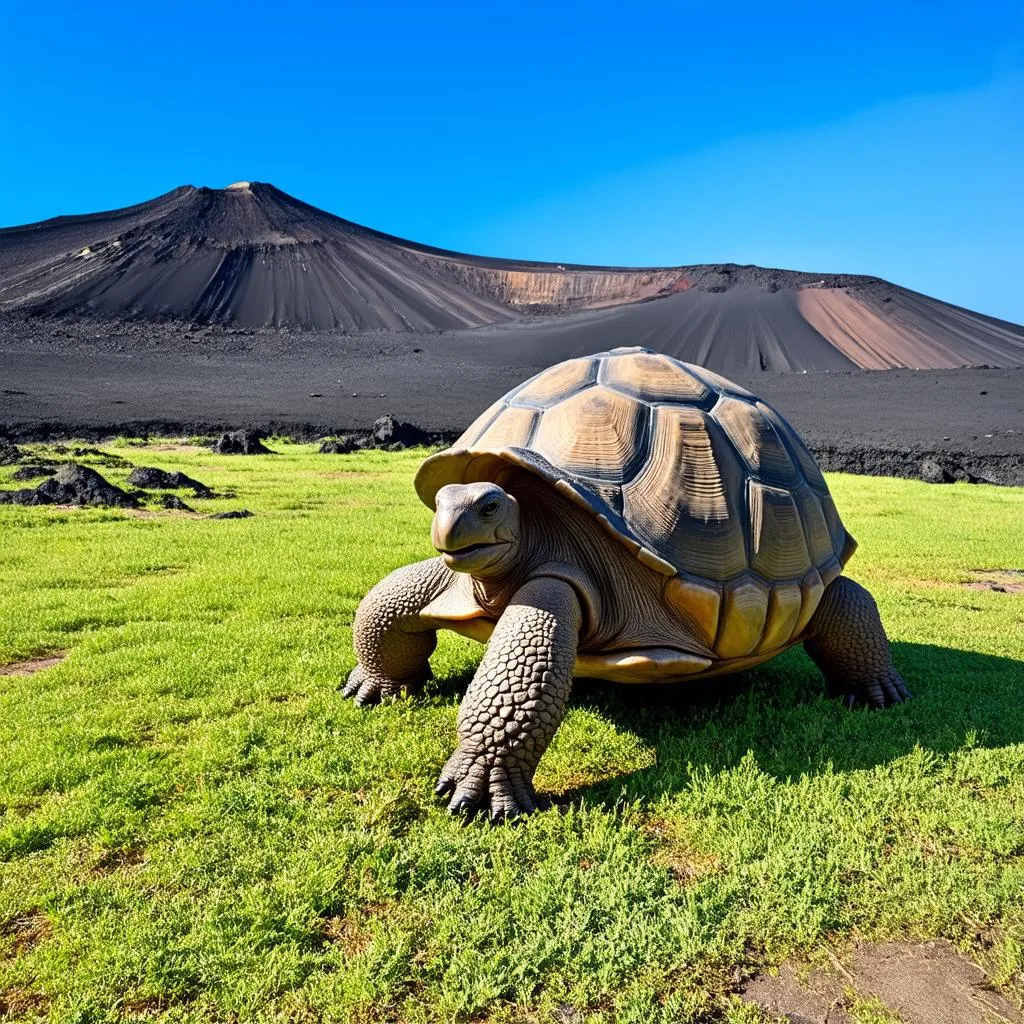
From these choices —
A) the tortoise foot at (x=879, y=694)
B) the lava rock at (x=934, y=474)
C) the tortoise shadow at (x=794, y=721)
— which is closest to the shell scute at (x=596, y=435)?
the tortoise shadow at (x=794, y=721)

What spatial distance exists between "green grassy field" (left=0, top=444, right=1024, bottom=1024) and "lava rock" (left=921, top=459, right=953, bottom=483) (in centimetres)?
1644

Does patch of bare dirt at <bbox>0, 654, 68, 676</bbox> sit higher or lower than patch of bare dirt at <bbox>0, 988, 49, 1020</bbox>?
higher

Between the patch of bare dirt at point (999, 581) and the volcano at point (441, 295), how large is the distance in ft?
145

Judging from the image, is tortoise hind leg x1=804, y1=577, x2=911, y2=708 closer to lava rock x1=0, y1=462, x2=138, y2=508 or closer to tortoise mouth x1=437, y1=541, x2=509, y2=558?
tortoise mouth x1=437, y1=541, x2=509, y2=558

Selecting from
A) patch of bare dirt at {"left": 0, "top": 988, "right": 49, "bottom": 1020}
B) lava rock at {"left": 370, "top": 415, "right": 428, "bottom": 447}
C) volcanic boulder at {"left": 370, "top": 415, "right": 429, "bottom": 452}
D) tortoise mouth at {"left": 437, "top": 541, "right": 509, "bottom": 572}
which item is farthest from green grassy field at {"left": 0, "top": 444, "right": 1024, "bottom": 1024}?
lava rock at {"left": 370, "top": 415, "right": 428, "bottom": 447}

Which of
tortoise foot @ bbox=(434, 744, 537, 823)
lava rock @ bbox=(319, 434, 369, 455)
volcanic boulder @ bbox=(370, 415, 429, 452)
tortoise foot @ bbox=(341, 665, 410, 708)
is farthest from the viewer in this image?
volcanic boulder @ bbox=(370, 415, 429, 452)

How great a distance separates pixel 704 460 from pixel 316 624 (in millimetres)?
3169

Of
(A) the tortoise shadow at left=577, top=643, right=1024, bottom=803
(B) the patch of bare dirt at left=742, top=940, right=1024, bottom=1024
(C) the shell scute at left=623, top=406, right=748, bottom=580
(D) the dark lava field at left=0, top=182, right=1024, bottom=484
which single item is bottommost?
(B) the patch of bare dirt at left=742, top=940, right=1024, bottom=1024

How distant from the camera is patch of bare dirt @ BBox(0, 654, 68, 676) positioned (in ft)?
14.5

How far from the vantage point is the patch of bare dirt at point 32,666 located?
4.43 metres

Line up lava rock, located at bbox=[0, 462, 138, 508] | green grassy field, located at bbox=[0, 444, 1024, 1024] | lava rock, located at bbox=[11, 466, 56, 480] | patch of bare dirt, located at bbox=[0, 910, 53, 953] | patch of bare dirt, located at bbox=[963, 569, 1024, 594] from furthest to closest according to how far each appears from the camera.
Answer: lava rock, located at bbox=[11, 466, 56, 480], lava rock, located at bbox=[0, 462, 138, 508], patch of bare dirt, located at bbox=[963, 569, 1024, 594], patch of bare dirt, located at bbox=[0, 910, 53, 953], green grassy field, located at bbox=[0, 444, 1024, 1024]

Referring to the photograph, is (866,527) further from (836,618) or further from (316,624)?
(316,624)

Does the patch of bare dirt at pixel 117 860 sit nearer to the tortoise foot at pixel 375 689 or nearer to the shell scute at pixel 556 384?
the tortoise foot at pixel 375 689

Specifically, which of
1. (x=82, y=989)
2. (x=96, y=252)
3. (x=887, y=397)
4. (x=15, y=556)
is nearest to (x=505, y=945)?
Result: (x=82, y=989)
